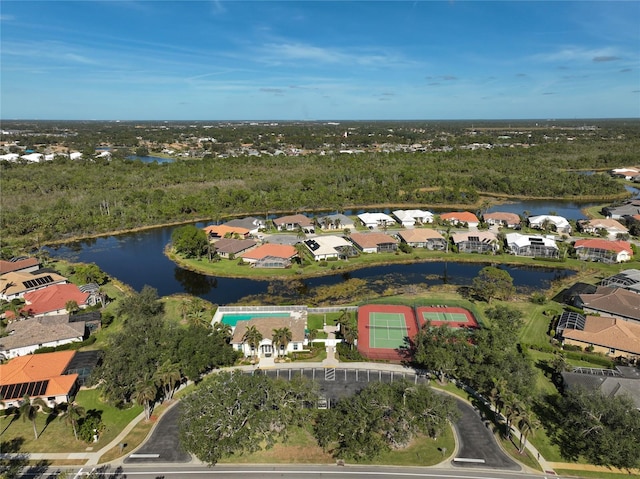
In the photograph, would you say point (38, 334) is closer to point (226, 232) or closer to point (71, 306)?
point (71, 306)

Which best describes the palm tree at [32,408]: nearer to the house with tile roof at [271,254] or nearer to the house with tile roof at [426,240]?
the house with tile roof at [271,254]

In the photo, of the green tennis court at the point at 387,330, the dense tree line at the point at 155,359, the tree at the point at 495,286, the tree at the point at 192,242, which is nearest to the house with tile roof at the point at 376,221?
the tree at the point at 495,286

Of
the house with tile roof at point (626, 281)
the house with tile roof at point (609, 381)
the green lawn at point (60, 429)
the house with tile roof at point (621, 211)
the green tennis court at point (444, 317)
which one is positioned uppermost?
the house with tile roof at point (621, 211)

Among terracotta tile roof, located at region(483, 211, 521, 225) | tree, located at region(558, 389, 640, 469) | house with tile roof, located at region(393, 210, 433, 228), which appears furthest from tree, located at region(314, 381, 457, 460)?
terracotta tile roof, located at region(483, 211, 521, 225)

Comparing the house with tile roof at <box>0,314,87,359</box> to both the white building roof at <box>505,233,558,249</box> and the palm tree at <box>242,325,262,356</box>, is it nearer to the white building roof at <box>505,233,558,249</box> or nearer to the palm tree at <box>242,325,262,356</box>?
the palm tree at <box>242,325,262,356</box>

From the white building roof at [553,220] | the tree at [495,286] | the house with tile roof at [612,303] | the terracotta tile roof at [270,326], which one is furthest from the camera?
the white building roof at [553,220]
